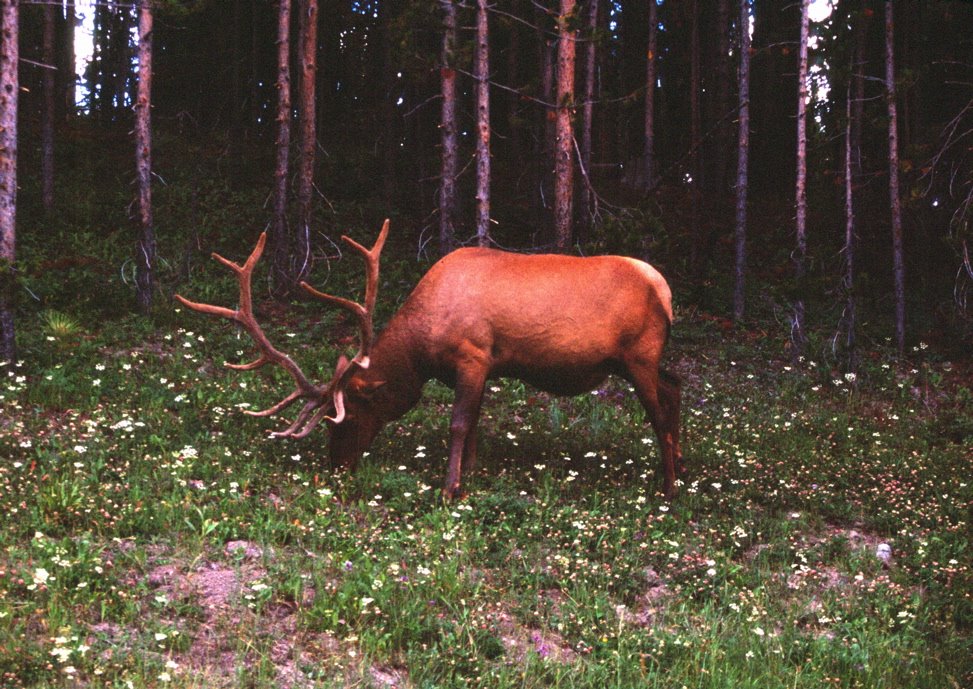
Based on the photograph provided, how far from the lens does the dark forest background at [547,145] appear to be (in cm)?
1606

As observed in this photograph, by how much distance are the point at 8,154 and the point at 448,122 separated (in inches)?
254

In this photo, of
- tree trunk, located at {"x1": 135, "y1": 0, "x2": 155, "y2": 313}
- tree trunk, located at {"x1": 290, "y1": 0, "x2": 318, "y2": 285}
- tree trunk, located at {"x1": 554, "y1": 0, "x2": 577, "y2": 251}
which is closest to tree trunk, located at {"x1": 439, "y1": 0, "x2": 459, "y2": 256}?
tree trunk, located at {"x1": 554, "y1": 0, "x2": 577, "y2": 251}

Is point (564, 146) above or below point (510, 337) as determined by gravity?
above

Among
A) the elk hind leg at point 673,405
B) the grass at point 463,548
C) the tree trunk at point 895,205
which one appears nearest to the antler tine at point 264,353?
the grass at point 463,548

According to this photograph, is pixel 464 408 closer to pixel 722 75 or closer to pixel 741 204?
pixel 741 204

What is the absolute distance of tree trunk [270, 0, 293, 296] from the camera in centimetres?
1600

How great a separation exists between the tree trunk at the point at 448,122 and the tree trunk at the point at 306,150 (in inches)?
100

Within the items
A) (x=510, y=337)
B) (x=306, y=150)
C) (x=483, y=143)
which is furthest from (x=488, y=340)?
(x=306, y=150)

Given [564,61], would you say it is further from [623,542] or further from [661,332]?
[623,542]

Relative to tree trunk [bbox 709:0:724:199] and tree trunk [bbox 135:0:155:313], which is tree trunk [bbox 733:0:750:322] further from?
tree trunk [bbox 135:0:155:313]

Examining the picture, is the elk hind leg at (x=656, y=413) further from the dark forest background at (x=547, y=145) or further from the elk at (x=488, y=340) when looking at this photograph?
the dark forest background at (x=547, y=145)

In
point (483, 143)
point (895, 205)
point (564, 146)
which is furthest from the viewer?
point (895, 205)

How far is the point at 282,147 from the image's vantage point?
1622cm

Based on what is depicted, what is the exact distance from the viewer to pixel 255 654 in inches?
202
